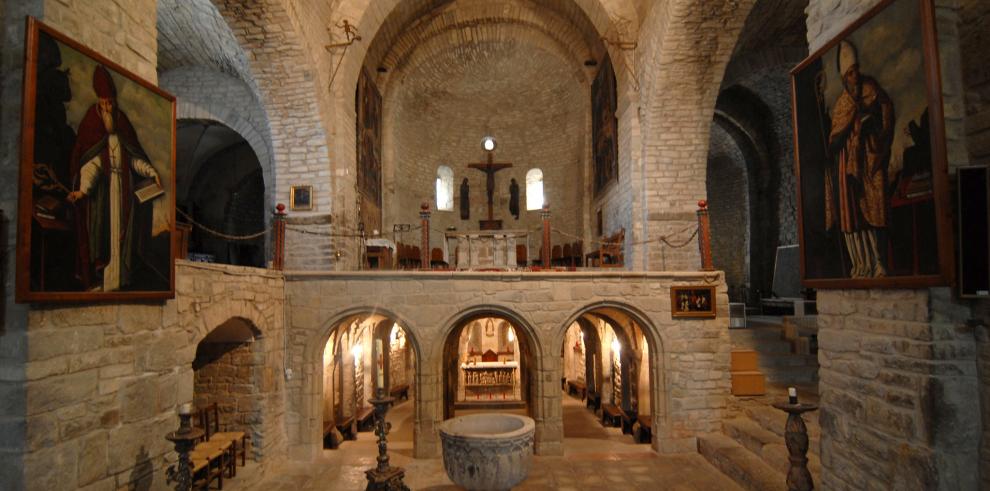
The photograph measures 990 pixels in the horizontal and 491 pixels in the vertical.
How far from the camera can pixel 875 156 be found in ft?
12.3

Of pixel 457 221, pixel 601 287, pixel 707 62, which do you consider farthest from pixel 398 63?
pixel 601 287

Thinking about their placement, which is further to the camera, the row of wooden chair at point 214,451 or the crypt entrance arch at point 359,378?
the crypt entrance arch at point 359,378

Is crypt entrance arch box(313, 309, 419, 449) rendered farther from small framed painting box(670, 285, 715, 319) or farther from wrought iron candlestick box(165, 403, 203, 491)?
small framed painting box(670, 285, 715, 319)

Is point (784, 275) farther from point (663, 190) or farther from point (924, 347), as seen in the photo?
point (924, 347)

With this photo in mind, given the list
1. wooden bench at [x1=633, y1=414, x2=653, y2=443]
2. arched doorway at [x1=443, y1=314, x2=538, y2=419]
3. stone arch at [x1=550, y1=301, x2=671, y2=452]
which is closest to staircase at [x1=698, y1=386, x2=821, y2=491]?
stone arch at [x1=550, y1=301, x2=671, y2=452]

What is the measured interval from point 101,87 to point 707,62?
977 centimetres

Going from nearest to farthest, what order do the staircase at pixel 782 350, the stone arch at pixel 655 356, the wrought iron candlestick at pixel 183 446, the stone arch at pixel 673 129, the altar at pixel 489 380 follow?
1. the wrought iron candlestick at pixel 183 446
2. the stone arch at pixel 655 356
3. the staircase at pixel 782 350
4. the stone arch at pixel 673 129
5. the altar at pixel 489 380

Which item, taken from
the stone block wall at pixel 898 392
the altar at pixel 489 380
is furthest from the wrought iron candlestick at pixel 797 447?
the altar at pixel 489 380

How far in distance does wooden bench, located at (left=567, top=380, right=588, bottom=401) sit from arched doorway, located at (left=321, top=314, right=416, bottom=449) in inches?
168

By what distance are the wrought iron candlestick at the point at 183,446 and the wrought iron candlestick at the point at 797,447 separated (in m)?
5.34

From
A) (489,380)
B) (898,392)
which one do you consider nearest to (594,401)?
(489,380)

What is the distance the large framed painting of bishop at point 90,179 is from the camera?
343 cm

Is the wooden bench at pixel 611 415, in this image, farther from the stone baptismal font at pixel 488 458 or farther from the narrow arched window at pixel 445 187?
the narrow arched window at pixel 445 187

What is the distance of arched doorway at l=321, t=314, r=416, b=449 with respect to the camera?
9.34 metres
